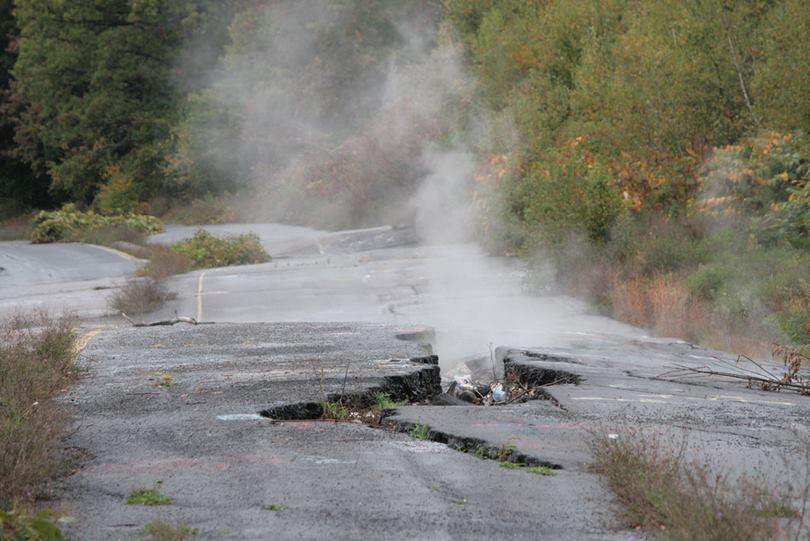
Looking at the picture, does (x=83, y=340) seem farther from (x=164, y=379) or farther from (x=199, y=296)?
(x=199, y=296)

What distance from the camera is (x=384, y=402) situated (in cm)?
845

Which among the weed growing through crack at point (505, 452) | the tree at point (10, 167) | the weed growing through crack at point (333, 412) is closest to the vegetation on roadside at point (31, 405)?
the weed growing through crack at point (333, 412)

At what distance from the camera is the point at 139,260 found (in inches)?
1133

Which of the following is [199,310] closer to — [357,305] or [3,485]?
[357,305]

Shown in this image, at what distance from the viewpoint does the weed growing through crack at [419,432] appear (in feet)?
23.9

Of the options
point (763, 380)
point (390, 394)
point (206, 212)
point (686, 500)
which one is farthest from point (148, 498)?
point (206, 212)

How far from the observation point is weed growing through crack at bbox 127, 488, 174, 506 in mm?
5758

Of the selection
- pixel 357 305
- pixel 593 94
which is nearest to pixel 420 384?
pixel 357 305

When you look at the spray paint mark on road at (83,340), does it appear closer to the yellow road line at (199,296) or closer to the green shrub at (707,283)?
the yellow road line at (199,296)

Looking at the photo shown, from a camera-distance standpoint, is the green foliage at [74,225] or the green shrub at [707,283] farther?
the green foliage at [74,225]

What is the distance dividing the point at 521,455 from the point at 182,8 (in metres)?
46.9

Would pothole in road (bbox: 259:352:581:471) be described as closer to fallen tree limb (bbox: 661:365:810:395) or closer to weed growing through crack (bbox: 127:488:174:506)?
Answer: fallen tree limb (bbox: 661:365:810:395)

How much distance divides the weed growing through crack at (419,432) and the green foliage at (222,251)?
18.9 meters

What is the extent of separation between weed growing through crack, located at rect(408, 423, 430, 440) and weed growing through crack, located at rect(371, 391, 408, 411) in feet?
2.40
